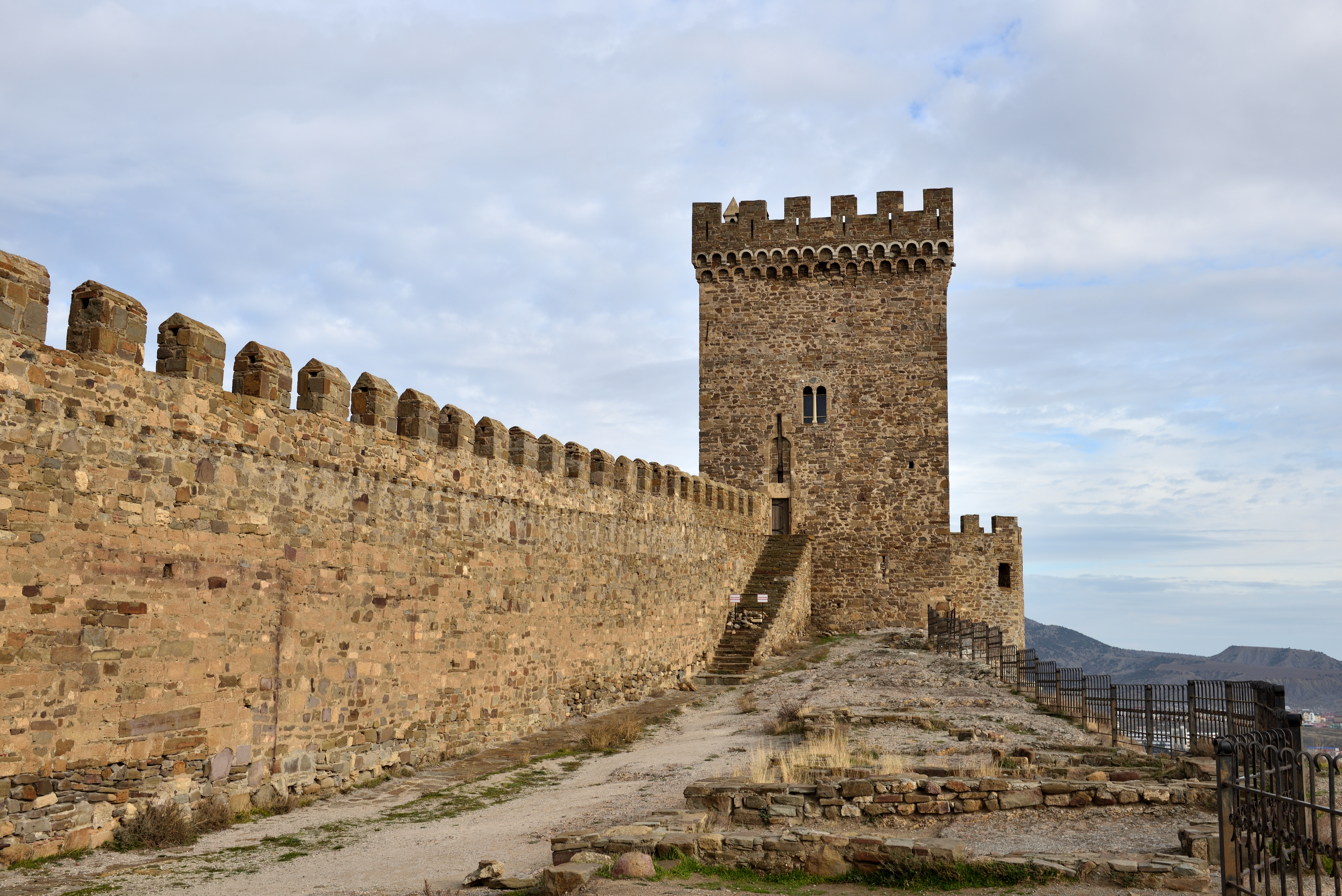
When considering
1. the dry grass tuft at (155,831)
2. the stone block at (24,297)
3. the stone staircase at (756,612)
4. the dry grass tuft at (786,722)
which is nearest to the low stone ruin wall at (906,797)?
the dry grass tuft at (155,831)

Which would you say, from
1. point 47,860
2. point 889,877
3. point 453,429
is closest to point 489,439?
point 453,429

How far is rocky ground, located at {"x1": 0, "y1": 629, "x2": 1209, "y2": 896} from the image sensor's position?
23.9ft

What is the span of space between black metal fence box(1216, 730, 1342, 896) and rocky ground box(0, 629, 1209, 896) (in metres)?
0.86

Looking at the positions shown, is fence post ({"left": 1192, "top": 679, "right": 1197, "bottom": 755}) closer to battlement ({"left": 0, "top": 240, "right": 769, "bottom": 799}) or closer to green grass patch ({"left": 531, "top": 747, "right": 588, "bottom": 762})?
green grass patch ({"left": 531, "top": 747, "right": 588, "bottom": 762})

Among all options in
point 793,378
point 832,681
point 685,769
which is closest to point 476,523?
point 685,769

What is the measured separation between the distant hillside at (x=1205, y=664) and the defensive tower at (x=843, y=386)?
148ft

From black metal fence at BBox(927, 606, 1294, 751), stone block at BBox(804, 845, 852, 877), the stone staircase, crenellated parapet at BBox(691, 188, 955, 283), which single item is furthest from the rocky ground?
crenellated parapet at BBox(691, 188, 955, 283)

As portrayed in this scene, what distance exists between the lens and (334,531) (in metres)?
10.7

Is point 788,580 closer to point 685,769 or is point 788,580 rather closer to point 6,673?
point 685,769

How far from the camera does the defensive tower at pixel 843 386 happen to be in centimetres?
2895

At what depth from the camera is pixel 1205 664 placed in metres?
98.4

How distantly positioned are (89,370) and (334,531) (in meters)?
3.24

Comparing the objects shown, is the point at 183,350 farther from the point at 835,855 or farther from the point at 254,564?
the point at 835,855

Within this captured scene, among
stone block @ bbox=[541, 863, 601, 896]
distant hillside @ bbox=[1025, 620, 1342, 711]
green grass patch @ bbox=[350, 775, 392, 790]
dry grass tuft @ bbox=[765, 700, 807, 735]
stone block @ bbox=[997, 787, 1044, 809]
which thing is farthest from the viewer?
distant hillside @ bbox=[1025, 620, 1342, 711]
